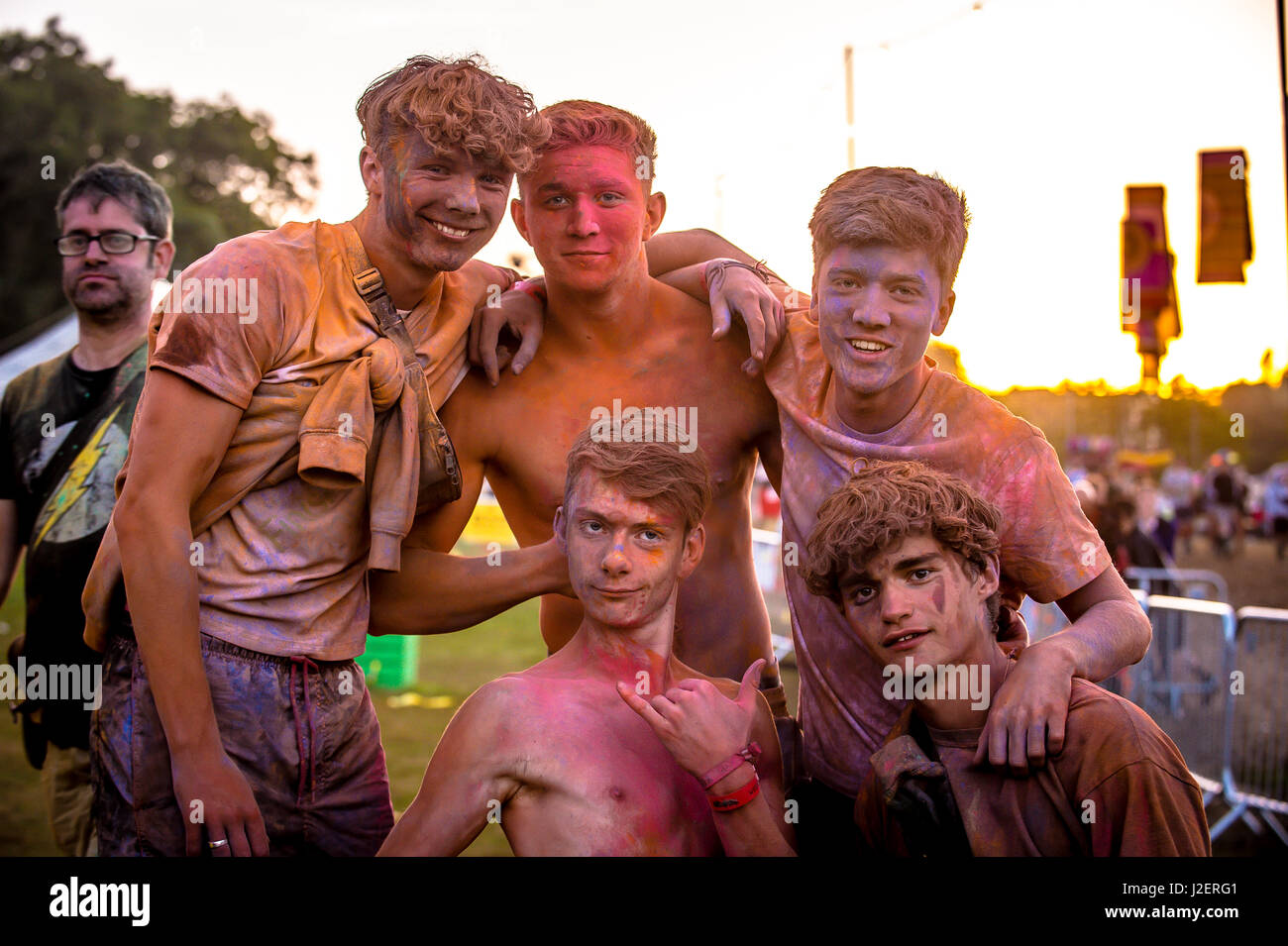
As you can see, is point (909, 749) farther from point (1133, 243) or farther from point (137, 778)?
point (1133, 243)

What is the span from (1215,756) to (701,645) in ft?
19.8

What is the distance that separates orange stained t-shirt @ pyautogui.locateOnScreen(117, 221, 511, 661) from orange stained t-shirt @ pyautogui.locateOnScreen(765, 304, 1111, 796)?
119cm

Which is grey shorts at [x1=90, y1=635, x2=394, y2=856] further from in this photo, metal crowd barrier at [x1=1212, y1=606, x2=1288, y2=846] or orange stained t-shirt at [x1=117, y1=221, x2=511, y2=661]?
metal crowd barrier at [x1=1212, y1=606, x2=1288, y2=846]

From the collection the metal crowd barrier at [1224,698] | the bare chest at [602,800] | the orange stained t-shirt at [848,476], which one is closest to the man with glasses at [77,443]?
the bare chest at [602,800]

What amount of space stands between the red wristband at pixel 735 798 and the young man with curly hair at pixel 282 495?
1019 millimetres

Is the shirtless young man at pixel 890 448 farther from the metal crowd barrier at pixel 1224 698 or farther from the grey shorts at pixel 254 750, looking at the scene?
the metal crowd barrier at pixel 1224 698

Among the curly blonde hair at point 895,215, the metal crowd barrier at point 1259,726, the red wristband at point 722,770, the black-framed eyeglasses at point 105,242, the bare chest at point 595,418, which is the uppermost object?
the black-framed eyeglasses at point 105,242

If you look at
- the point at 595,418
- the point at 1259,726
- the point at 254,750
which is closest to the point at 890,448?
the point at 595,418

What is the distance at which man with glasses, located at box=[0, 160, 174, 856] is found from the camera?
4273 millimetres

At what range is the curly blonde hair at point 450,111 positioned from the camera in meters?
2.91

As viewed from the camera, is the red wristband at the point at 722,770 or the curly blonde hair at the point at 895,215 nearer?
the red wristband at the point at 722,770

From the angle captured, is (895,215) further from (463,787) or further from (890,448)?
(463,787)

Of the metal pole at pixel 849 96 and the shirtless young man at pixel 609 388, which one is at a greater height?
the metal pole at pixel 849 96

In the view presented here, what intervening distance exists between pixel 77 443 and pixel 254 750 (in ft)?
6.69
